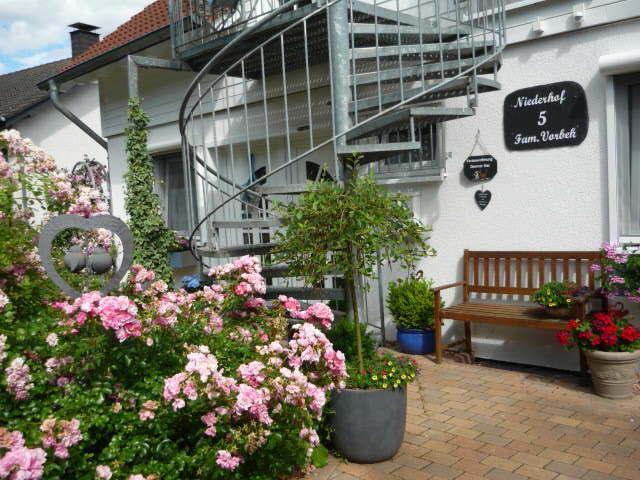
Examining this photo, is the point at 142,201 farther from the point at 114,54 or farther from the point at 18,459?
the point at 18,459

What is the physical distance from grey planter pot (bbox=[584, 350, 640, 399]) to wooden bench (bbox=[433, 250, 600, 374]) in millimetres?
339

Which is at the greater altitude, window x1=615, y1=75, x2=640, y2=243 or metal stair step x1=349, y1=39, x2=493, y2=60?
metal stair step x1=349, y1=39, x2=493, y2=60

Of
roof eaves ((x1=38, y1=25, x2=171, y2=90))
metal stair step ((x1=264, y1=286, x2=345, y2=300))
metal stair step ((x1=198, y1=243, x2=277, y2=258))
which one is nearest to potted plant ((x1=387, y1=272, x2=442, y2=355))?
metal stair step ((x1=264, y1=286, x2=345, y2=300))

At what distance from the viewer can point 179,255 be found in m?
8.32

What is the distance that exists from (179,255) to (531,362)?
4.79m

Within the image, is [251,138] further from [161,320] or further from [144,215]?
[161,320]

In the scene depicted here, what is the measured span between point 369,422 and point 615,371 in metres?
1.96

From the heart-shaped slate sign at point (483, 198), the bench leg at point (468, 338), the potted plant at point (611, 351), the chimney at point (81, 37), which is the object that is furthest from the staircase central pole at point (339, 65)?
the chimney at point (81, 37)

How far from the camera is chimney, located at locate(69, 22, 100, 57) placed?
1623 cm

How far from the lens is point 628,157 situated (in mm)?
4820

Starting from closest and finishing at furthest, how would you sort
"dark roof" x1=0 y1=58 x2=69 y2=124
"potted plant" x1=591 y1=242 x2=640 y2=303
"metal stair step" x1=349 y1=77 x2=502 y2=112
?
"potted plant" x1=591 y1=242 x2=640 y2=303
"metal stair step" x1=349 y1=77 x2=502 y2=112
"dark roof" x1=0 y1=58 x2=69 y2=124

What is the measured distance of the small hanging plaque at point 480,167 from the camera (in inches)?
213

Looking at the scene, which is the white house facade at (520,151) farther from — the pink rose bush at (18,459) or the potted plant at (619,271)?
the pink rose bush at (18,459)

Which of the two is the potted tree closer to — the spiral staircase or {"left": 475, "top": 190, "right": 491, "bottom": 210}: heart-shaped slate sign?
the spiral staircase
